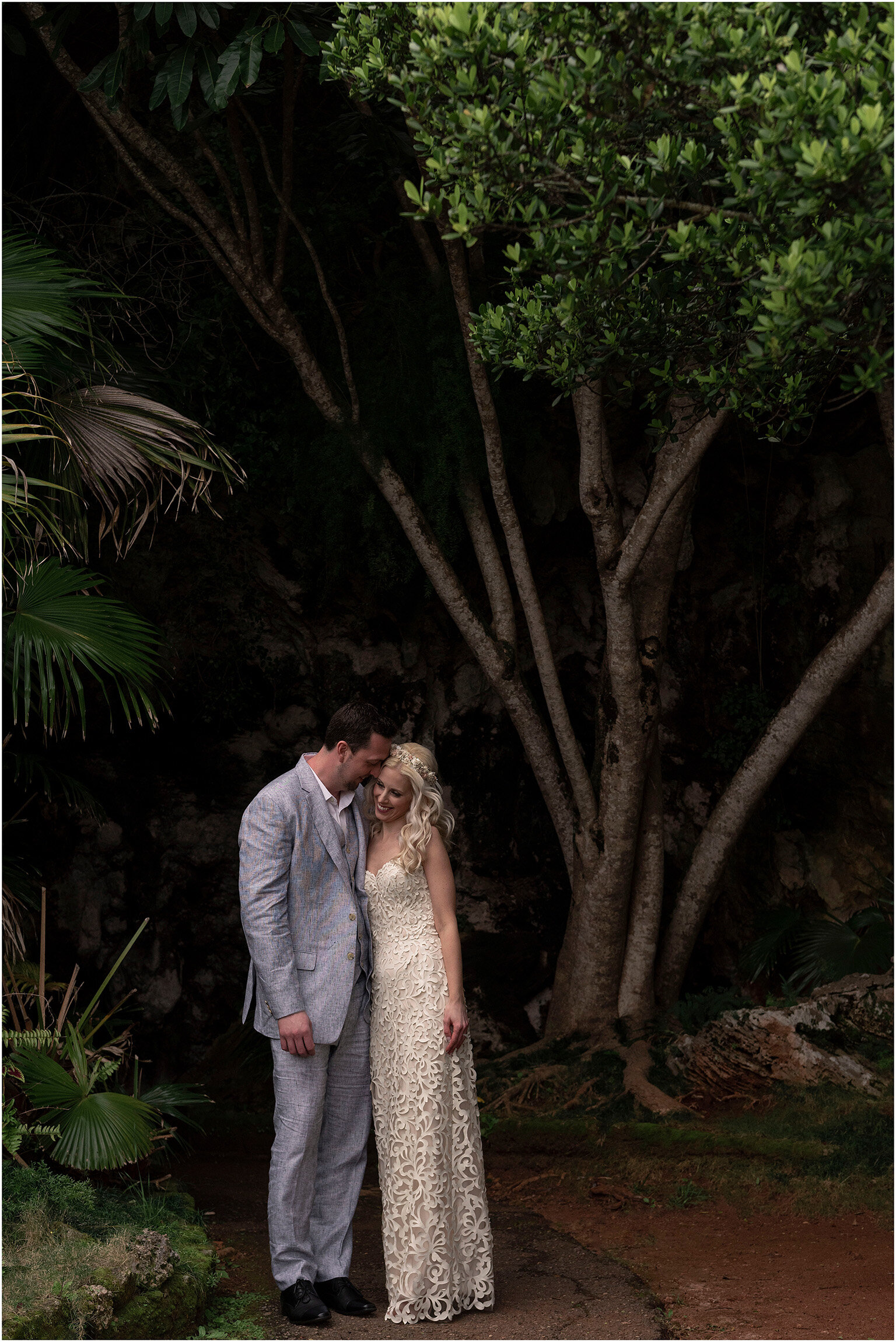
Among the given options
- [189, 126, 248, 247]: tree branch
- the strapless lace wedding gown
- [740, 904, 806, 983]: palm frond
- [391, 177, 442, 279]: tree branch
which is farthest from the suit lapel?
[391, 177, 442, 279]: tree branch

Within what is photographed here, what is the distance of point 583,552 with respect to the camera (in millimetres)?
8242

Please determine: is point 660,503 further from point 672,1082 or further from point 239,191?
point 239,191

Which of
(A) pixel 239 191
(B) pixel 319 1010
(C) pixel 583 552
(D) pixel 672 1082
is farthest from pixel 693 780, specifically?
(A) pixel 239 191

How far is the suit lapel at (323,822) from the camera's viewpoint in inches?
157

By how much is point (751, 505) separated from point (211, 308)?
159 inches

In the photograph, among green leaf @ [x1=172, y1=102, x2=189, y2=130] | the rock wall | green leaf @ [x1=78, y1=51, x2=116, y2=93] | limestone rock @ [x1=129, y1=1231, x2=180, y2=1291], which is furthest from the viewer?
the rock wall

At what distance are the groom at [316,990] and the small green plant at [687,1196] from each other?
2.07 meters

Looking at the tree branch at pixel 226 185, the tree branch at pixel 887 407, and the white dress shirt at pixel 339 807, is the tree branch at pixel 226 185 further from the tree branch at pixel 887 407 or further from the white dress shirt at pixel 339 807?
the white dress shirt at pixel 339 807

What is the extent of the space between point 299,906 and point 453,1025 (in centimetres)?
68

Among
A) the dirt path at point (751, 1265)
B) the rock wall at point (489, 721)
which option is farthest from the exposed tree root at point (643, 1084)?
the rock wall at point (489, 721)

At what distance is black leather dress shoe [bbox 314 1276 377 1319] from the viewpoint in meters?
3.88

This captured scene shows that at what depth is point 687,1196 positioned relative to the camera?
5.46 meters

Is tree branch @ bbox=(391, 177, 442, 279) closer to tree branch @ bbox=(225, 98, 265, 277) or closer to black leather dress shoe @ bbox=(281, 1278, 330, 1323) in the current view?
tree branch @ bbox=(225, 98, 265, 277)

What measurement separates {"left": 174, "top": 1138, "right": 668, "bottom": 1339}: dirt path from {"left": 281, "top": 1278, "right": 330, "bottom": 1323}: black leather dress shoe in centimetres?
4
